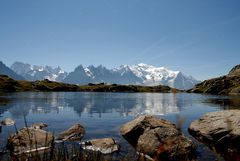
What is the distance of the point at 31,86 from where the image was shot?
19600 centimetres

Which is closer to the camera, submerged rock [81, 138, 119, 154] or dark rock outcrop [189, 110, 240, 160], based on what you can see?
submerged rock [81, 138, 119, 154]

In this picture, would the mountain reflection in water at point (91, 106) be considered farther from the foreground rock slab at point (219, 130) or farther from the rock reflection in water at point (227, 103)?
the foreground rock slab at point (219, 130)

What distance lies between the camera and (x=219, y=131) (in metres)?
24.9

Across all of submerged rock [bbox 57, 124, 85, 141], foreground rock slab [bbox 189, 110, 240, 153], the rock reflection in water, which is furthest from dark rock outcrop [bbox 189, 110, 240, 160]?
the rock reflection in water

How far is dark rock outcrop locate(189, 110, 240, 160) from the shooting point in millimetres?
23188

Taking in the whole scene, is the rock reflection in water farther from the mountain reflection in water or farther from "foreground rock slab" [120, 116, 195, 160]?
"foreground rock slab" [120, 116, 195, 160]

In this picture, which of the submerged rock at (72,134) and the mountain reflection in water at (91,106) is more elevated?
the mountain reflection in water at (91,106)

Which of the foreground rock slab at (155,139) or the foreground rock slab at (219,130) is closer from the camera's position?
the foreground rock slab at (155,139)

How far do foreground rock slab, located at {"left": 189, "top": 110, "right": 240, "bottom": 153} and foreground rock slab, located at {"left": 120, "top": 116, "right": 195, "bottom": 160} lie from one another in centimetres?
301

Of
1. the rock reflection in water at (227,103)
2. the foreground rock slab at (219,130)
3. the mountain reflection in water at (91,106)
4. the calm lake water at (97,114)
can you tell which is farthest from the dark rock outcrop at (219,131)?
the rock reflection in water at (227,103)

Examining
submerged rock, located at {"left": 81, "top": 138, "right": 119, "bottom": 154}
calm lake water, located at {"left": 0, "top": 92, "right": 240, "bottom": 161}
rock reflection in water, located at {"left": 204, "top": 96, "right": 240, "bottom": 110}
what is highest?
rock reflection in water, located at {"left": 204, "top": 96, "right": 240, "bottom": 110}

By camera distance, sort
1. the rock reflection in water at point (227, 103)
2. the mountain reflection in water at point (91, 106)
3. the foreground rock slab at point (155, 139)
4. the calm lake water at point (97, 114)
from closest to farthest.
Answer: the foreground rock slab at point (155, 139) → the calm lake water at point (97, 114) → the mountain reflection in water at point (91, 106) → the rock reflection in water at point (227, 103)

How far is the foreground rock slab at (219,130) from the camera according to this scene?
23297mm

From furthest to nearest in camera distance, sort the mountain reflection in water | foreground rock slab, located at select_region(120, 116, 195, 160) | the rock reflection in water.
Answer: the rock reflection in water < the mountain reflection in water < foreground rock slab, located at select_region(120, 116, 195, 160)
